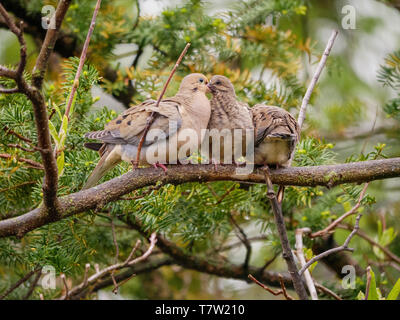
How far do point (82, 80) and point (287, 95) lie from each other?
1.52 metres

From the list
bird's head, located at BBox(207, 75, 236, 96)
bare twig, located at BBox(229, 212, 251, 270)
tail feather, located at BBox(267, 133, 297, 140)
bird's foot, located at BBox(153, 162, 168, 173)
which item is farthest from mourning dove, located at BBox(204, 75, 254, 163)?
bare twig, located at BBox(229, 212, 251, 270)

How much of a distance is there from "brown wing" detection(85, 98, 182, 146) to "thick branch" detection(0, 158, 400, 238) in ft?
1.00

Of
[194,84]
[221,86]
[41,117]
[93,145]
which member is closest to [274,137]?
[221,86]

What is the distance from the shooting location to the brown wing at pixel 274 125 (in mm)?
2443

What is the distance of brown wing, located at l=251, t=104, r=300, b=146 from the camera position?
244 centimetres

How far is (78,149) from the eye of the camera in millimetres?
2654

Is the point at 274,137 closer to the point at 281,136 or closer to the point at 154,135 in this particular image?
the point at 281,136

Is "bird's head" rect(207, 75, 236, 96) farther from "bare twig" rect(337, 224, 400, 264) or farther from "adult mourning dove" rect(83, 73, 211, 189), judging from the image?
"bare twig" rect(337, 224, 400, 264)

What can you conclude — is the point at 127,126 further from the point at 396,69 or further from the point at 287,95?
the point at 396,69

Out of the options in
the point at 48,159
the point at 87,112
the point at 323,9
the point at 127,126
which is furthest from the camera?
the point at 323,9

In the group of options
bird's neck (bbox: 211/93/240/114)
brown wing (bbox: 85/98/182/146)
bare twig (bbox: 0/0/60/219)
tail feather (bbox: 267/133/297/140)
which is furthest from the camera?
bird's neck (bbox: 211/93/240/114)
